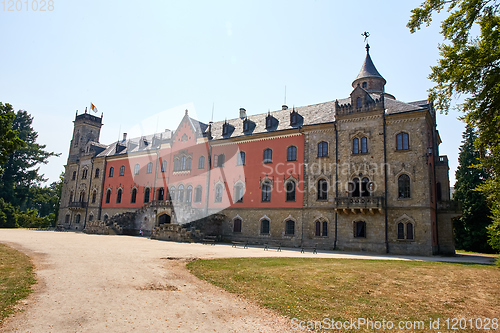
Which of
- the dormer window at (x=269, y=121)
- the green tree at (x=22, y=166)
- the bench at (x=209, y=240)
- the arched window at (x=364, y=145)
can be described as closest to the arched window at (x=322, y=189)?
the arched window at (x=364, y=145)

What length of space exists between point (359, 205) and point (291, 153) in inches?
368

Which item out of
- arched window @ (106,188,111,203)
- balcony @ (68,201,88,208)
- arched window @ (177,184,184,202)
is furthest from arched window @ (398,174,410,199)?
balcony @ (68,201,88,208)

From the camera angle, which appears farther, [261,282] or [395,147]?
[395,147]

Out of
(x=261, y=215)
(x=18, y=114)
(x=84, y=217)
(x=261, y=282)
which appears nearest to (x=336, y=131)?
(x=261, y=215)

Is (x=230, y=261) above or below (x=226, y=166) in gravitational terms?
below

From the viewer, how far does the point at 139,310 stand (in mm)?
8852

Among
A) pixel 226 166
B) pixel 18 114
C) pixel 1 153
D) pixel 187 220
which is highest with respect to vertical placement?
pixel 18 114

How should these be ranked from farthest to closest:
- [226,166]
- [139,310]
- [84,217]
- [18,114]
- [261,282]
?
1. [18,114]
2. [84,217]
3. [226,166]
4. [261,282]
5. [139,310]

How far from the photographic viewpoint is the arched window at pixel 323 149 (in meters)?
33.0

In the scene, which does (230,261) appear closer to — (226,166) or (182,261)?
(182,261)

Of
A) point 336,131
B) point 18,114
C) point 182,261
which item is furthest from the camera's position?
point 18,114

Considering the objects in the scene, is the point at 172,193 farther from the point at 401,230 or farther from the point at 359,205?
the point at 401,230

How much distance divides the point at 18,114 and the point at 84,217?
2910cm

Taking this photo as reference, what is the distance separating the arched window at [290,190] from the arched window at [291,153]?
8.15 feet
